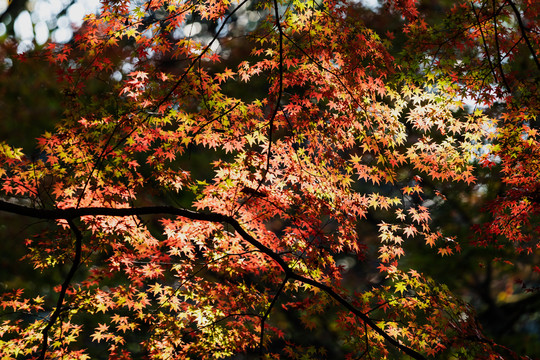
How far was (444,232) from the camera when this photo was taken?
29.8 ft

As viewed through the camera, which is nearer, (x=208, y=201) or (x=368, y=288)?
(x=208, y=201)

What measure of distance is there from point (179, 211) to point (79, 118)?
1.65 metres

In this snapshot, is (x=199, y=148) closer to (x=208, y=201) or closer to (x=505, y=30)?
(x=208, y=201)

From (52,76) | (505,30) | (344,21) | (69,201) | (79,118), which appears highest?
(52,76)

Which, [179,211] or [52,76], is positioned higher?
[52,76]

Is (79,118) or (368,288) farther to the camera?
(368,288)

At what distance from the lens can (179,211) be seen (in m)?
3.55

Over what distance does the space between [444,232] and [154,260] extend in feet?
23.6

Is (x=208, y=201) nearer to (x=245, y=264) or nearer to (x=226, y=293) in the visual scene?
(x=245, y=264)

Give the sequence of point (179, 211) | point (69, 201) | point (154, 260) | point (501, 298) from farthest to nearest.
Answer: point (501, 298)
point (154, 260)
point (69, 201)
point (179, 211)

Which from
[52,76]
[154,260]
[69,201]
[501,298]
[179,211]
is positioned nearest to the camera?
[179,211]

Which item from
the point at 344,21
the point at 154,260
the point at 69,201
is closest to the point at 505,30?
the point at 344,21

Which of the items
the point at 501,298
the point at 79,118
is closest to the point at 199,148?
the point at 79,118

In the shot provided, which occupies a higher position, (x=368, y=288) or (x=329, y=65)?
(x=329, y=65)
